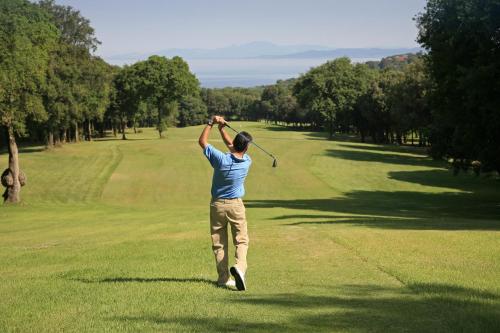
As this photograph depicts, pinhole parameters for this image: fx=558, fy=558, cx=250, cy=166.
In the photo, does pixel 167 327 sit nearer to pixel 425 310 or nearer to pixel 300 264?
pixel 425 310

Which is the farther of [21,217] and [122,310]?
[21,217]

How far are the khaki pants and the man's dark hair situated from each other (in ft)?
2.95

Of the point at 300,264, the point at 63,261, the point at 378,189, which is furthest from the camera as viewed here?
the point at 378,189

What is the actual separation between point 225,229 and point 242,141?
1612 mm

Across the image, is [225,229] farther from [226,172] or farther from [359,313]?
[359,313]

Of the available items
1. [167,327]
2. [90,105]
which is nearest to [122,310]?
[167,327]

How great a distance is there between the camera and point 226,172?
9.52 m

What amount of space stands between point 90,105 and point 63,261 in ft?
210

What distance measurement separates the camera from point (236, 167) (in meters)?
9.56

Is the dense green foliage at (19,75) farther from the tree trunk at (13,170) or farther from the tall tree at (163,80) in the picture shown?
the tall tree at (163,80)

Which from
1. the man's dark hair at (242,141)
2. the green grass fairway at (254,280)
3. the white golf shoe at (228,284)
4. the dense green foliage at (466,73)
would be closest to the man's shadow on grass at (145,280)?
the green grass fairway at (254,280)

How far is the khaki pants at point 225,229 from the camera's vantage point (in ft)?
31.4

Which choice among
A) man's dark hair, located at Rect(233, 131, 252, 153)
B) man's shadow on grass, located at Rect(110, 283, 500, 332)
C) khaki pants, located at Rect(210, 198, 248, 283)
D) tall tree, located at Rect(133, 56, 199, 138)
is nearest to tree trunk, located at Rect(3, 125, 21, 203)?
khaki pants, located at Rect(210, 198, 248, 283)

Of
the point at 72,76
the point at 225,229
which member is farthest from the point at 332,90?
the point at 225,229
